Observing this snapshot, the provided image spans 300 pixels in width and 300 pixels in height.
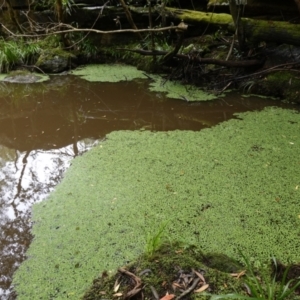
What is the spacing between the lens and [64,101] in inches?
167

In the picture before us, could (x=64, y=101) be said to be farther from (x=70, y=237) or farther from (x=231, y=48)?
(x=70, y=237)

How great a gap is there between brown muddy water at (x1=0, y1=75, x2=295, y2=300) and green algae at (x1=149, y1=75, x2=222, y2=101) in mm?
130

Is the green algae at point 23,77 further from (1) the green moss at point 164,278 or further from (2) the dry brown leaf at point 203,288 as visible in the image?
(2) the dry brown leaf at point 203,288

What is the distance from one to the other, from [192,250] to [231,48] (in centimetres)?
336

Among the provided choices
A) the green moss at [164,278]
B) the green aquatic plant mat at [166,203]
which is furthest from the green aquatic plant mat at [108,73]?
the green moss at [164,278]

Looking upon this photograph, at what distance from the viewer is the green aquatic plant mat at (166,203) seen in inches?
67.9

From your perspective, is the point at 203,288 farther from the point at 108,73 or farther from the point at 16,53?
the point at 16,53

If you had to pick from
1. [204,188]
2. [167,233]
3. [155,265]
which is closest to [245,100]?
[204,188]

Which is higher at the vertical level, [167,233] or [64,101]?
[167,233]

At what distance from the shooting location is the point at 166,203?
2.15 metres

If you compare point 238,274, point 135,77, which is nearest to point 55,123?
point 135,77

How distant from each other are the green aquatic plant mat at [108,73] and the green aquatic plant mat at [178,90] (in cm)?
49

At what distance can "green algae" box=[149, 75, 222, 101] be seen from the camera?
4.06 m

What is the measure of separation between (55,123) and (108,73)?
1941mm
